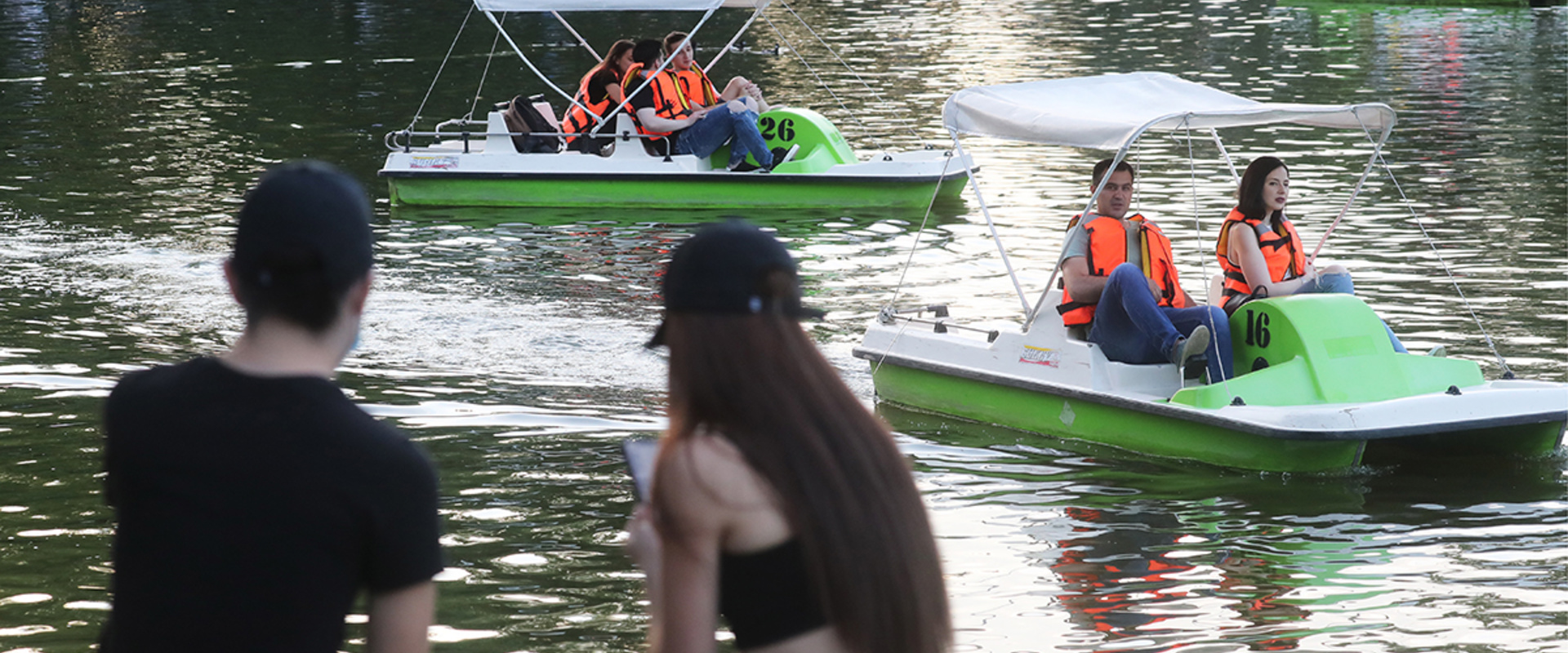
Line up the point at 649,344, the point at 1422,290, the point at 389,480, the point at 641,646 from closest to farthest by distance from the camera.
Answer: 1. the point at 389,480
2. the point at 649,344
3. the point at 641,646
4. the point at 1422,290

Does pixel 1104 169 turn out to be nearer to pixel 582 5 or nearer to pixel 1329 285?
pixel 1329 285

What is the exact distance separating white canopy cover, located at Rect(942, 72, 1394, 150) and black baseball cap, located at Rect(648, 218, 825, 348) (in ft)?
19.7

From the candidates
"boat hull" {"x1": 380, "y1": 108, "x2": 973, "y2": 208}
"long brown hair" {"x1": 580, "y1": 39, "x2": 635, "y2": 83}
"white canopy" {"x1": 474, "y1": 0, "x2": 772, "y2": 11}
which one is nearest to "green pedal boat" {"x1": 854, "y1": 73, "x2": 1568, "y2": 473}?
"boat hull" {"x1": 380, "y1": 108, "x2": 973, "y2": 208}

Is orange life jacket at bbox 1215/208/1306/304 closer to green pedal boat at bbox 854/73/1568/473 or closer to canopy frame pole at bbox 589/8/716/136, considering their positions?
green pedal boat at bbox 854/73/1568/473

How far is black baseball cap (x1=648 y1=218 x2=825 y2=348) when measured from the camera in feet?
8.00

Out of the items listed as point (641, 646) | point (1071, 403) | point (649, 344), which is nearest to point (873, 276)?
point (1071, 403)

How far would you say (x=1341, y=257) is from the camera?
46.1 feet

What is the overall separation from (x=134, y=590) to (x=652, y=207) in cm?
1413

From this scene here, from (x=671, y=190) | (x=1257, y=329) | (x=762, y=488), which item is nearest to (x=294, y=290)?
(x=762, y=488)

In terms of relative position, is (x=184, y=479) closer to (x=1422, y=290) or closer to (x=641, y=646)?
(x=641, y=646)

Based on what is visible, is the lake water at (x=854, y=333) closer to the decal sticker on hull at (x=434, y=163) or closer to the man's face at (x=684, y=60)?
the decal sticker on hull at (x=434, y=163)

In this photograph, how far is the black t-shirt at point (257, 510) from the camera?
229 cm

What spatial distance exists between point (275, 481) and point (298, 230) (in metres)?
0.32

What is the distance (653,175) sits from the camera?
16.2m
